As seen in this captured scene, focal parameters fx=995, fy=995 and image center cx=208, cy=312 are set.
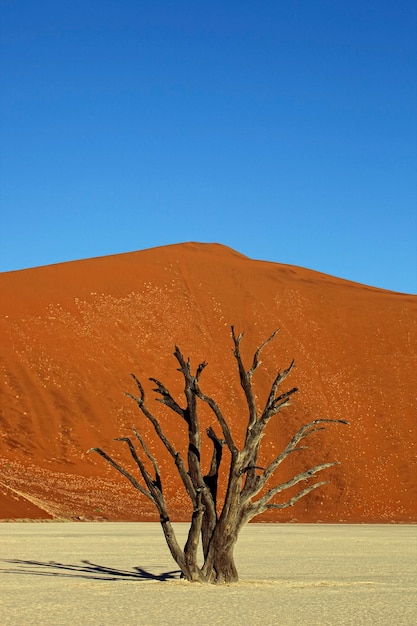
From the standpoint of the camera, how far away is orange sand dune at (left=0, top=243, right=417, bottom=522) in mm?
45469

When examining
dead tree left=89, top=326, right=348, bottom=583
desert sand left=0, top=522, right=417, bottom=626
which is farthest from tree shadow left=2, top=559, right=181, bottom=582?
dead tree left=89, top=326, right=348, bottom=583

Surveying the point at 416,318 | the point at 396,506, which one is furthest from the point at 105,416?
the point at 416,318

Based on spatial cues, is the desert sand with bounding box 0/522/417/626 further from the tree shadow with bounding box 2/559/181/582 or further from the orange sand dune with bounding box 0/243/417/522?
the orange sand dune with bounding box 0/243/417/522

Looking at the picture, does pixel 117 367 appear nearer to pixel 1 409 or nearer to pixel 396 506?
pixel 1 409

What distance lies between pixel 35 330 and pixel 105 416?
8.41 meters

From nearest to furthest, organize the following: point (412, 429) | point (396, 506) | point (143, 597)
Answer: point (143, 597) → point (396, 506) → point (412, 429)

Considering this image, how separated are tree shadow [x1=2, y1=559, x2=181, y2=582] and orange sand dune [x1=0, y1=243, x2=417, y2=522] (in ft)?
61.2

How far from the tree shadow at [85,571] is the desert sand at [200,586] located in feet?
0.05

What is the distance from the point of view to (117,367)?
183 feet

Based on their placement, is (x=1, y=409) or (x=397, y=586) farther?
(x=1, y=409)

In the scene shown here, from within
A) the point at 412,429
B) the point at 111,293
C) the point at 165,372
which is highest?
the point at 111,293

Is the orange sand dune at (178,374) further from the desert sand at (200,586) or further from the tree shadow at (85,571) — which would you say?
the tree shadow at (85,571)

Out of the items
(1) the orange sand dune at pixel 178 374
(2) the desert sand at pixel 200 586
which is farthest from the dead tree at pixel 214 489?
(1) the orange sand dune at pixel 178 374

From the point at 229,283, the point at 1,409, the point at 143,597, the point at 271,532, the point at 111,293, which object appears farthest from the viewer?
the point at 229,283
